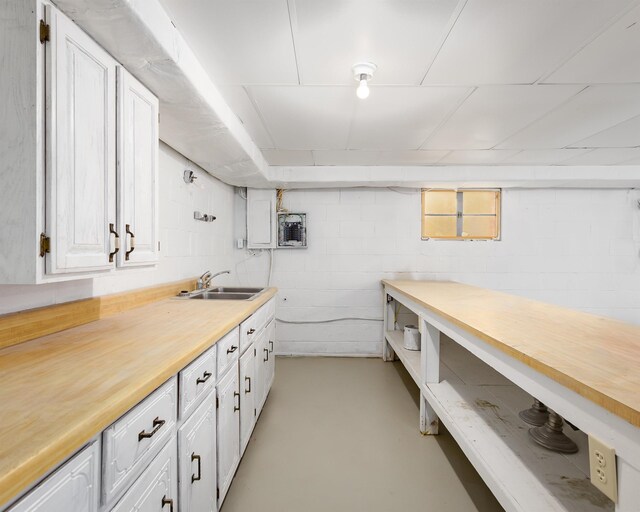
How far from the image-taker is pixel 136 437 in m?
0.93

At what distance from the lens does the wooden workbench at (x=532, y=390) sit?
0.89 m

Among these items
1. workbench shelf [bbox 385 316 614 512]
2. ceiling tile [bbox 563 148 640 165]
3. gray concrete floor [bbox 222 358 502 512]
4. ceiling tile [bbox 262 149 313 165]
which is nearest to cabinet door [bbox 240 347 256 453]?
gray concrete floor [bbox 222 358 502 512]

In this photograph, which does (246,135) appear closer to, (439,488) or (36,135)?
(36,135)

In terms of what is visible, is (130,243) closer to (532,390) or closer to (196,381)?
(196,381)

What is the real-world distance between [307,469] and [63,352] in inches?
59.9

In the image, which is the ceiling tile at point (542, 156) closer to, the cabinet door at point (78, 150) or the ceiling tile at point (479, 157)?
the ceiling tile at point (479, 157)

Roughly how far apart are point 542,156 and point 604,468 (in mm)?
3292

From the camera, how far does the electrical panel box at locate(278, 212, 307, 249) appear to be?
13.6ft

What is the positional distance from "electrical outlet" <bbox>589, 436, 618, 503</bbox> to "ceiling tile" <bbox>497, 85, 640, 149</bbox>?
81.9 inches

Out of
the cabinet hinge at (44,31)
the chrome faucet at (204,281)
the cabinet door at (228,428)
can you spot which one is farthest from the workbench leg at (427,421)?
the cabinet hinge at (44,31)

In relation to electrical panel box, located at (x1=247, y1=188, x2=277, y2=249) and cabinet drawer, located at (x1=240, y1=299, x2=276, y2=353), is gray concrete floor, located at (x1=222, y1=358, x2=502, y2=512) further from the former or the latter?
electrical panel box, located at (x1=247, y1=188, x2=277, y2=249)

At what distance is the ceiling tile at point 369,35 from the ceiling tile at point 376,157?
1.41 metres

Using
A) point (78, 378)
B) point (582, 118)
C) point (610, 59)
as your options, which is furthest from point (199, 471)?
point (582, 118)

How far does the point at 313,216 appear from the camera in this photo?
4242mm
